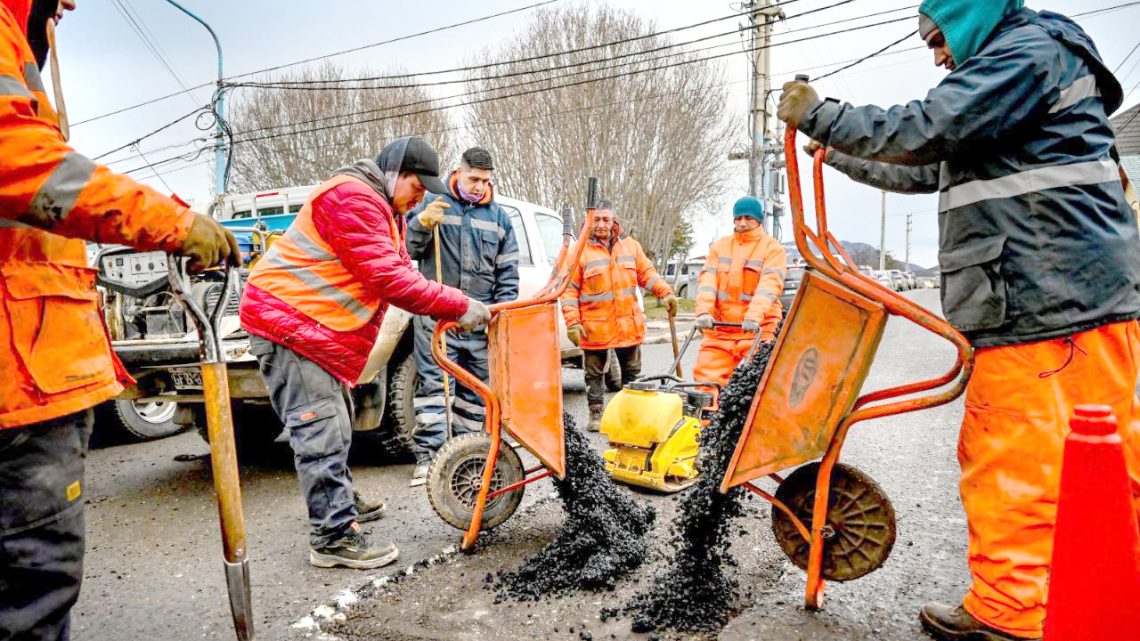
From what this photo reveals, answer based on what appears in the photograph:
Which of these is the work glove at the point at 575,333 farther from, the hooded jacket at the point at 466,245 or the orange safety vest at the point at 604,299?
the hooded jacket at the point at 466,245

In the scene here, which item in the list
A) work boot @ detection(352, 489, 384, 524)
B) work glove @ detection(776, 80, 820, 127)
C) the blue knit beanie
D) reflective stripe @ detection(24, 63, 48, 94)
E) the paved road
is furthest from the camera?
the blue knit beanie

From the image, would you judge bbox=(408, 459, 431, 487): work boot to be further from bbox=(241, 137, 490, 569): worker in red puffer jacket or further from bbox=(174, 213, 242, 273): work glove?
bbox=(174, 213, 242, 273): work glove

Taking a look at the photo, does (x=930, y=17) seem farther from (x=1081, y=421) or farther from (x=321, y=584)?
(x=321, y=584)

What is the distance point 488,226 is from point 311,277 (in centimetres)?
182

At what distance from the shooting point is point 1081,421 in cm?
141

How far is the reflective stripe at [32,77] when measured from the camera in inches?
62.1

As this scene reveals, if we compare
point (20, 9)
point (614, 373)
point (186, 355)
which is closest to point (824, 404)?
point (20, 9)

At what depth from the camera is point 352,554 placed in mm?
3080

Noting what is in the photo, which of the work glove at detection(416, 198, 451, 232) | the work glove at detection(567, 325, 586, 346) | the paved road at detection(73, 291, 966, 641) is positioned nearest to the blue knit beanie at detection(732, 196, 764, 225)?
the work glove at detection(567, 325, 586, 346)

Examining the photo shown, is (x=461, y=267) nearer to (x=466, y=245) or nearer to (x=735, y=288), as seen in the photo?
(x=466, y=245)

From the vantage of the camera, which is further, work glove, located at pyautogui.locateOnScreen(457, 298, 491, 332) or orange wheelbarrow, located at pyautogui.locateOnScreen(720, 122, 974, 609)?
work glove, located at pyautogui.locateOnScreen(457, 298, 491, 332)

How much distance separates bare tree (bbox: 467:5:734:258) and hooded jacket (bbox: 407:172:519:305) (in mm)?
18887

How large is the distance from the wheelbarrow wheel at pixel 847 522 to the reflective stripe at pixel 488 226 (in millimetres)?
2830

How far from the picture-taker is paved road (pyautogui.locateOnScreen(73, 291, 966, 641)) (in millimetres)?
2486
